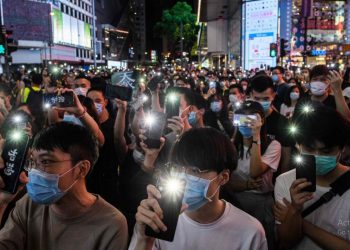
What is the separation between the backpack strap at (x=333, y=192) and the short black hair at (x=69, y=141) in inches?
53.6

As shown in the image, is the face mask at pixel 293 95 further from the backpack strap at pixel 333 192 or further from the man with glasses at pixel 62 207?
the man with glasses at pixel 62 207

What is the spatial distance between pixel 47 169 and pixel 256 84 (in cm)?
344

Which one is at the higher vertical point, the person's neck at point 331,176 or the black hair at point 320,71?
the black hair at point 320,71

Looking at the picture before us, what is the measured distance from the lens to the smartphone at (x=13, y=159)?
8.52 ft

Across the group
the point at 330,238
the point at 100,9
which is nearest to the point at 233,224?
the point at 330,238

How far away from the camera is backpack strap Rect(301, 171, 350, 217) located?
2439 mm

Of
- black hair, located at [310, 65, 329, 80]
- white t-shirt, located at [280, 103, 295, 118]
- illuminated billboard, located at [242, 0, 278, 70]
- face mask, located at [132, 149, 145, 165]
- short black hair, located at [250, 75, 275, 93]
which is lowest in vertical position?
face mask, located at [132, 149, 145, 165]

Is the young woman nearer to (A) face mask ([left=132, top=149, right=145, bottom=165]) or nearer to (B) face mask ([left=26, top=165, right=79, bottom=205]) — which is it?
(A) face mask ([left=132, top=149, right=145, bottom=165])

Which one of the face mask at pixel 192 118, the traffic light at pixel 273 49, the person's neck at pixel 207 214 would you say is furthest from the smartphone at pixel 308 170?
the traffic light at pixel 273 49

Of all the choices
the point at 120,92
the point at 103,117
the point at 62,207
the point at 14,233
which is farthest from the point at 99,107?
the point at 14,233

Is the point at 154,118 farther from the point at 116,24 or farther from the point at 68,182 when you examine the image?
the point at 116,24

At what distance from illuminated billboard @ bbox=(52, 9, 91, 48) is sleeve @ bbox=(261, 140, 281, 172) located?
52031mm

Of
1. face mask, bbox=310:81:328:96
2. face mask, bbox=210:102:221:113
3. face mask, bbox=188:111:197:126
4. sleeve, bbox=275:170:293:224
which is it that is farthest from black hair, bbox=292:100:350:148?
face mask, bbox=210:102:221:113

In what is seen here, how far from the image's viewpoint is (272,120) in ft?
15.6
